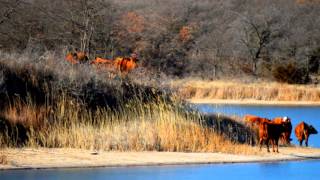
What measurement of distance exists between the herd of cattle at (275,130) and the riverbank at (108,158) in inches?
17.5

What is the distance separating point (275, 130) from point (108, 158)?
4336mm

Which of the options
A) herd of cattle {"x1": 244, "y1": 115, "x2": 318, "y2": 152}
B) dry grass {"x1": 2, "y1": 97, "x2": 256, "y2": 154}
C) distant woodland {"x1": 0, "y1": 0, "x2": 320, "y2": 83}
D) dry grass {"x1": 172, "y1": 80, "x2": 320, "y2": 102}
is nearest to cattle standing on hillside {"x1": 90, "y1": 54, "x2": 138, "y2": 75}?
dry grass {"x1": 2, "y1": 97, "x2": 256, "y2": 154}

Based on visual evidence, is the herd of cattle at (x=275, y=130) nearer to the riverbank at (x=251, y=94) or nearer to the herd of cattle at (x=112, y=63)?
the herd of cattle at (x=112, y=63)

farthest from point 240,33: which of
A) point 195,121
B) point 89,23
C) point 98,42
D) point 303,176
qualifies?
point 303,176

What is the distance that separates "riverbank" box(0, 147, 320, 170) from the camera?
15.0 metres

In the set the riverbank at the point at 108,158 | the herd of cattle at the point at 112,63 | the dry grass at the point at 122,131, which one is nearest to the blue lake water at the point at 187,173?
the riverbank at the point at 108,158

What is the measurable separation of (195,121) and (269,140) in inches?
68.9

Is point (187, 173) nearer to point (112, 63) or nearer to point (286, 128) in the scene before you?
point (286, 128)

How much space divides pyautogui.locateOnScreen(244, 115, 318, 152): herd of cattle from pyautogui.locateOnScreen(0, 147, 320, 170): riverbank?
0.44 meters

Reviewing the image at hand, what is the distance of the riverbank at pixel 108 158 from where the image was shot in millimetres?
14970

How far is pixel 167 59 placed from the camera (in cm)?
6094

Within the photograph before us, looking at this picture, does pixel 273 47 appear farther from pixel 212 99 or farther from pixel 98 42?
pixel 212 99

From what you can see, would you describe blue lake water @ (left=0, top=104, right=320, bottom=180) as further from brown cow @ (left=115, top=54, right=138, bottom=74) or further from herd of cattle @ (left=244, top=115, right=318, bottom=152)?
brown cow @ (left=115, top=54, right=138, bottom=74)

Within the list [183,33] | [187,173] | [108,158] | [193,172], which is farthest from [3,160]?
[183,33]
